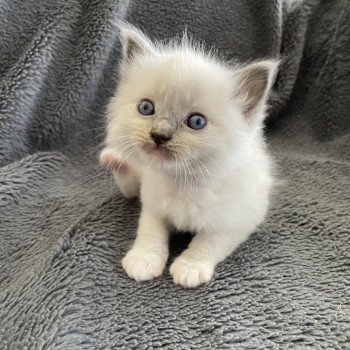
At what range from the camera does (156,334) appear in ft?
3.22

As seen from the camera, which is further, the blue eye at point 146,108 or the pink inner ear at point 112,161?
the pink inner ear at point 112,161

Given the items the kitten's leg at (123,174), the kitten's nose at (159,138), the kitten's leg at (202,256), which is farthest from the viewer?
the kitten's leg at (123,174)

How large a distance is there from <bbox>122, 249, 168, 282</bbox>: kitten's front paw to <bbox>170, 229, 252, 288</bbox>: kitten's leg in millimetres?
32

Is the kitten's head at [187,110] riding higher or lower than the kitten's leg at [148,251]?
higher

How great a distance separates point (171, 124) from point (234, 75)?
20 centimetres

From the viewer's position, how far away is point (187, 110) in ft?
3.34

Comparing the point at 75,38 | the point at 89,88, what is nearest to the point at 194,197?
the point at 89,88

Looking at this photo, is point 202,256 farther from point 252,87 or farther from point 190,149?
point 252,87

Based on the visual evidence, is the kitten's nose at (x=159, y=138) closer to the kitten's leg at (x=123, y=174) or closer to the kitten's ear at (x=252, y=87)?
the kitten's ear at (x=252, y=87)

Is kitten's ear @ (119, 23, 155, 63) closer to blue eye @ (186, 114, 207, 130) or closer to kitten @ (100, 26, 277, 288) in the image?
kitten @ (100, 26, 277, 288)

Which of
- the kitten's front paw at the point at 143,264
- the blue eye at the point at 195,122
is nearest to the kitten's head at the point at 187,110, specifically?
the blue eye at the point at 195,122

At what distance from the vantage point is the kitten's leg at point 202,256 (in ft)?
3.60

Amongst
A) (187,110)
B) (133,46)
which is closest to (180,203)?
(187,110)

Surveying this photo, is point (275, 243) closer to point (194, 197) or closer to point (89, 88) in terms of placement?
point (194, 197)
